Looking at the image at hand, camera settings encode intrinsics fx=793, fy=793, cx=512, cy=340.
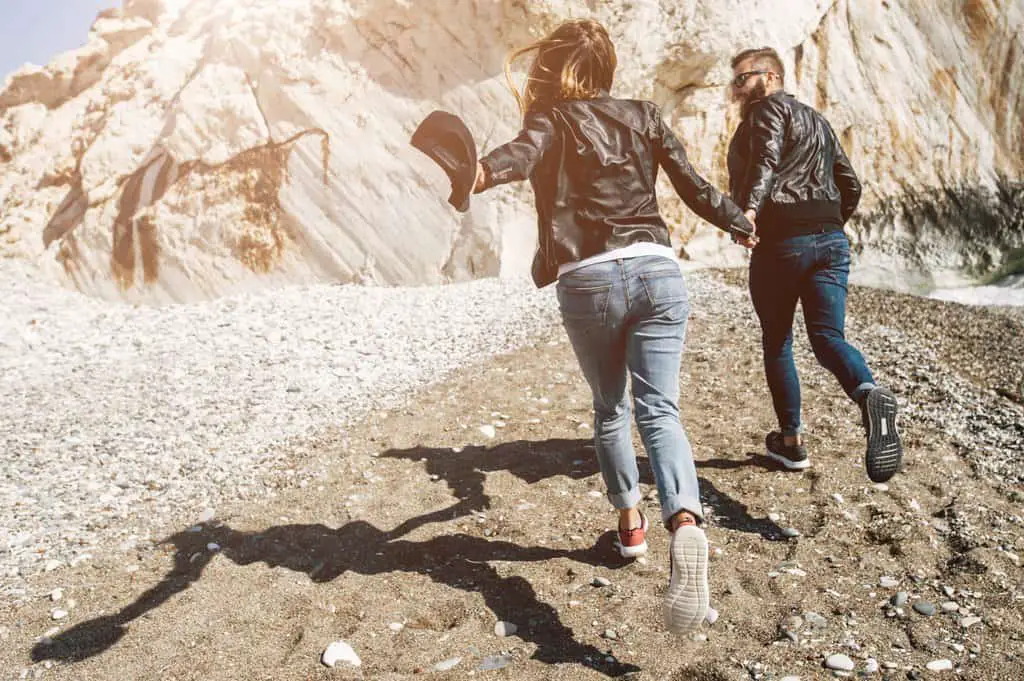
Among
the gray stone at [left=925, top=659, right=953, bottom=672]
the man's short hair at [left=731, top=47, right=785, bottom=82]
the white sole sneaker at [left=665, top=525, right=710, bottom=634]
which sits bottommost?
the gray stone at [left=925, top=659, right=953, bottom=672]

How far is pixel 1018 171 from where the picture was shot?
41.7 ft

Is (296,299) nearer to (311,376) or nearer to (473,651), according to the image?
(311,376)

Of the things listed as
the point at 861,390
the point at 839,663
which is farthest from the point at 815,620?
the point at 861,390

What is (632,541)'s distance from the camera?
355 centimetres

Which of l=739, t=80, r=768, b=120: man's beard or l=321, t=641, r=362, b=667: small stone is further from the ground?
l=739, t=80, r=768, b=120: man's beard

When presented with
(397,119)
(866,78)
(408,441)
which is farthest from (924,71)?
(408,441)

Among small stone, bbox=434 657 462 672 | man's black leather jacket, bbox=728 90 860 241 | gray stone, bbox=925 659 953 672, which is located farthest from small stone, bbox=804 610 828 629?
man's black leather jacket, bbox=728 90 860 241

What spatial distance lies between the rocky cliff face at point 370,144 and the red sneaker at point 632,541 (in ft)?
22.5

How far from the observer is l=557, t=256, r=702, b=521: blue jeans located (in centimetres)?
290

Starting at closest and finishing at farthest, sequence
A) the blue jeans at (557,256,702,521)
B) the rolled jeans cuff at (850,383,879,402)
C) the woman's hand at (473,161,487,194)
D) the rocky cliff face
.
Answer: the woman's hand at (473,161,487,194) → the blue jeans at (557,256,702,521) → the rolled jeans cuff at (850,383,879,402) → the rocky cliff face

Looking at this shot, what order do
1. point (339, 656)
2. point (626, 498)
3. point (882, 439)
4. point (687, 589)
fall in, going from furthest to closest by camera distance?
1. point (882, 439)
2. point (626, 498)
3. point (339, 656)
4. point (687, 589)

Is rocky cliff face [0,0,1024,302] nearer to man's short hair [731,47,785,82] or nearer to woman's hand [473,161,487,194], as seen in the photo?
man's short hair [731,47,785,82]

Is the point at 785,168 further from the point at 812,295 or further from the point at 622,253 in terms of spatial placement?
the point at 622,253

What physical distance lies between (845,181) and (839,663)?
2.60 m
